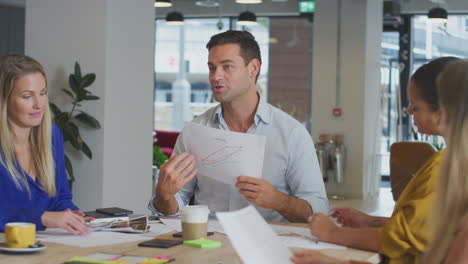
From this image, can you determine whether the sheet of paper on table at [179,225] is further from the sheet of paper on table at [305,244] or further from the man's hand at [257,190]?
the sheet of paper on table at [305,244]

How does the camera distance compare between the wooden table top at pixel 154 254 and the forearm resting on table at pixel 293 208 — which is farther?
the forearm resting on table at pixel 293 208

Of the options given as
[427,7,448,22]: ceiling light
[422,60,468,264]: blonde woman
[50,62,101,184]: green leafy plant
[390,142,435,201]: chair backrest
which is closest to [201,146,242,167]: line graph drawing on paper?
[422,60,468,264]: blonde woman

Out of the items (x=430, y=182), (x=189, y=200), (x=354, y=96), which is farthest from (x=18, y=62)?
(x=354, y=96)

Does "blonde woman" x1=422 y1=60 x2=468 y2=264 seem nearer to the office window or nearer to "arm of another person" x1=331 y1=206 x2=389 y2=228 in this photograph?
"arm of another person" x1=331 y1=206 x2=389 y2=228

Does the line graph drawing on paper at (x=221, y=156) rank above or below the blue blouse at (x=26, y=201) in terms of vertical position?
above

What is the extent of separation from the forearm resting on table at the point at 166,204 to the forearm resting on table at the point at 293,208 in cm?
45

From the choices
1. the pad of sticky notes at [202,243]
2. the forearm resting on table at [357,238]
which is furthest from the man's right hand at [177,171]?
the forearm resting on table at [357,238]

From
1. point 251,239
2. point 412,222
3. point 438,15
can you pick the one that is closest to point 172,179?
point 251,239

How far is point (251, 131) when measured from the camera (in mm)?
3357

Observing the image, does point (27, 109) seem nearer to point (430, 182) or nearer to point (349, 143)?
point (430, 182)

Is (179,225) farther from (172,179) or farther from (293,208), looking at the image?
(293,208)

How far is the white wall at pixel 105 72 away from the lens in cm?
581

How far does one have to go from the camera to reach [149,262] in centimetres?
213

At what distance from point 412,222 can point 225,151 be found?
86 centimetres
